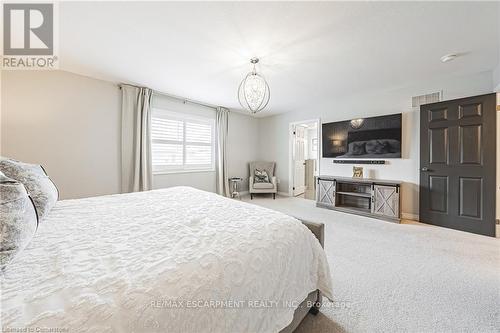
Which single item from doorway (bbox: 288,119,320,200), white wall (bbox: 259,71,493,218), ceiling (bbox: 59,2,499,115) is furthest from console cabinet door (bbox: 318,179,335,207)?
ceiling (bbox: 59,2,499,115)

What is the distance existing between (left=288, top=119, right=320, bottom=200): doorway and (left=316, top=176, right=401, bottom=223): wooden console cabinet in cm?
103

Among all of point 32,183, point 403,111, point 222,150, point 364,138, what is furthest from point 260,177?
point 32,183

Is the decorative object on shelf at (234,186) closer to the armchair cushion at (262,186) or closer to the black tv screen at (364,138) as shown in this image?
the armchair cushion at (262,186)

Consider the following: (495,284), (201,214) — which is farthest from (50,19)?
(495,284)

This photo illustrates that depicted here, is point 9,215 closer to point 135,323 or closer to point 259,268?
point 135,323

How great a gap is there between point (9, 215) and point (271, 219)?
1.29m

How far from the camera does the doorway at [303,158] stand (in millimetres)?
5590

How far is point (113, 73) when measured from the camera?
313cm

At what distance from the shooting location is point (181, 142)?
4562mm

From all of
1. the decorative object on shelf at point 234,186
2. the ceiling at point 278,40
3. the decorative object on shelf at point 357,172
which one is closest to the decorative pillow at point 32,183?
the ceiling at point 278,40

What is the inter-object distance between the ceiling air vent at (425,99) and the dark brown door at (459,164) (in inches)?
10.6

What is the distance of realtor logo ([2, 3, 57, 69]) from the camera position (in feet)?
6.02

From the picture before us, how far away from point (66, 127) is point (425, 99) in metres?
6.11

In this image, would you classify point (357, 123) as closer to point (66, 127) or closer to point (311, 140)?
point (311, 140)
